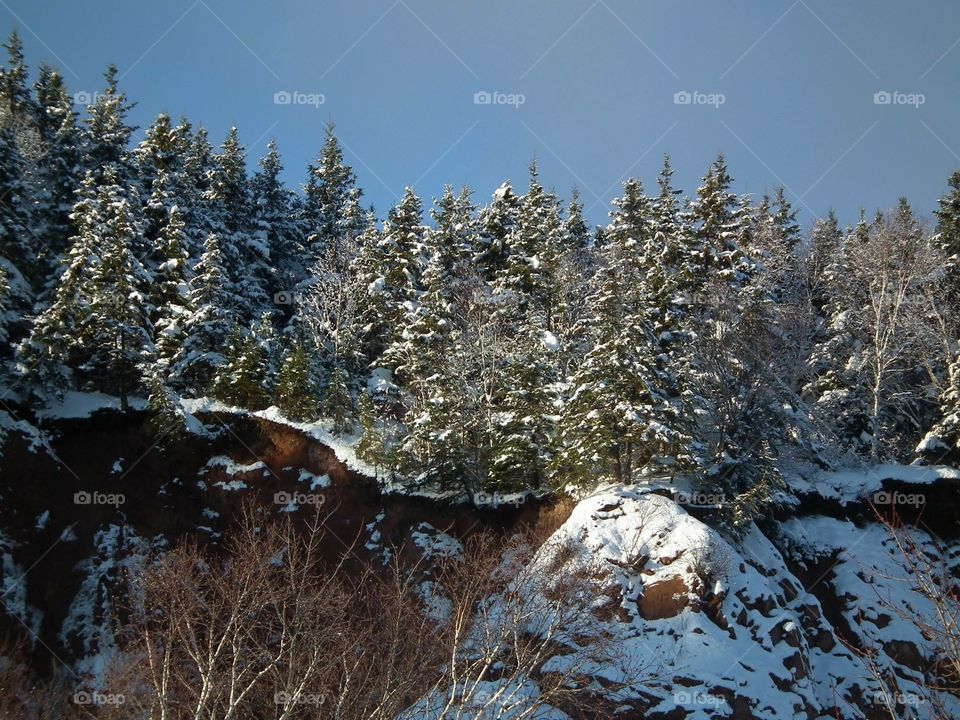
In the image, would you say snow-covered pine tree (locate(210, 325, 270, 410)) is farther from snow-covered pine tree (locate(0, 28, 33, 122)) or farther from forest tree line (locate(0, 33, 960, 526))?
snow-covered pine tree (locate(0, 28, 33, 122))

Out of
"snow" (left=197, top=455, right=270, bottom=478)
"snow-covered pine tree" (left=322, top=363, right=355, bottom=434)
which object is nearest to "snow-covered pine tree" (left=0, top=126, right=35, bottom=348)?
"snow" (left=197, top=455, right=270, bottom=478)

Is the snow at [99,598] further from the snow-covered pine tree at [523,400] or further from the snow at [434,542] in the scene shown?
the snow-covered pine tree at [523,400]

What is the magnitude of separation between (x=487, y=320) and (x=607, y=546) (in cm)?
1408

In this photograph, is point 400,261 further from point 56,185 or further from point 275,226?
point 56,185

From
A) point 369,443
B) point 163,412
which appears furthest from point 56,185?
point 369,443

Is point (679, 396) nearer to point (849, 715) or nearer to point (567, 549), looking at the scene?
point (567, 549)

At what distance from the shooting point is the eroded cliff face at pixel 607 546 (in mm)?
17719

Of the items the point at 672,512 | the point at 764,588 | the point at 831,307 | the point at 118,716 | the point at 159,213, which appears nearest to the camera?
the point at 118,716

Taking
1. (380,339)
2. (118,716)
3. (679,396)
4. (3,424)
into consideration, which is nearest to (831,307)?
(679,396)

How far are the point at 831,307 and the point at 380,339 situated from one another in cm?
2664

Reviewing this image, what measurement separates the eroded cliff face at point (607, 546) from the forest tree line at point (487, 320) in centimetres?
164

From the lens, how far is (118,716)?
52.0 ft

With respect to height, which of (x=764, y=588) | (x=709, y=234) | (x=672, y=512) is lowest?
(x=764, y=588)

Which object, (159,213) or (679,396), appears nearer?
(679,396)
